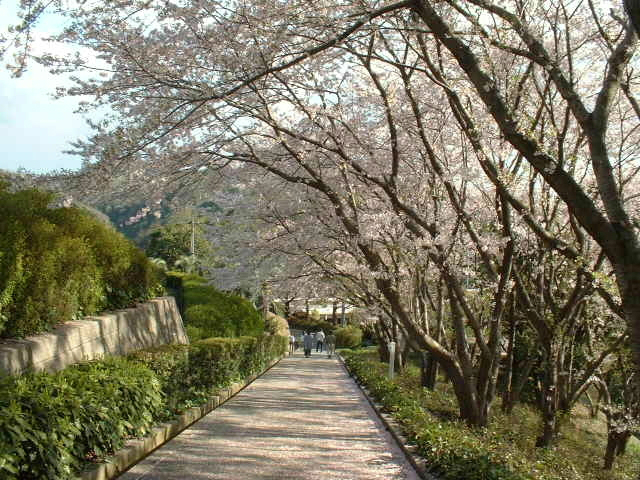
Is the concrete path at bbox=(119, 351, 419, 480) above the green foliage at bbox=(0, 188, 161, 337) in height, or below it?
below

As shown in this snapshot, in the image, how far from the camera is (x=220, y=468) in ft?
21.5

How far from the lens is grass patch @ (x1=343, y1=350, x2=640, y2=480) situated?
6.33 metres

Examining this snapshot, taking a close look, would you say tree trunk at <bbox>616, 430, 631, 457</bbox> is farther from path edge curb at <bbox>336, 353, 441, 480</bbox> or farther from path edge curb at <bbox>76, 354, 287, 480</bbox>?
path edge curb at <bbox>76, 354, 287, 480</bbox>

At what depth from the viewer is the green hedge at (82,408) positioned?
4195 mm

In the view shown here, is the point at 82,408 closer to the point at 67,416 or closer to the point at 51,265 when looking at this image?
the point at 67,416

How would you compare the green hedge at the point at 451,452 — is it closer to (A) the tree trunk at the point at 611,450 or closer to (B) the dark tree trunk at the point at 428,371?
(A) the tree trunk at the point at 611,450

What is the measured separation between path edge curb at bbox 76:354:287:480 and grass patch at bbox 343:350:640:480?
2984 mm

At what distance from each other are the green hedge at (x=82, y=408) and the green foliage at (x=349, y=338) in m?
40.6

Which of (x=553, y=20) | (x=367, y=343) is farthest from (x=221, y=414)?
(x=367, y=343)

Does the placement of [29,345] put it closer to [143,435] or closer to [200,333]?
[143,435]

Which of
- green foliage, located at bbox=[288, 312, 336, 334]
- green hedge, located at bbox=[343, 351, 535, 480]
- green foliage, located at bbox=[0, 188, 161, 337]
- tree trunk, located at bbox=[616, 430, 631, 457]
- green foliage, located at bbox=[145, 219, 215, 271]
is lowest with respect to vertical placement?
tree trunk, located at bbox=[616, 430, 631, 457]

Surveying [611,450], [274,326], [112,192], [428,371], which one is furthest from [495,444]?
[274,326]

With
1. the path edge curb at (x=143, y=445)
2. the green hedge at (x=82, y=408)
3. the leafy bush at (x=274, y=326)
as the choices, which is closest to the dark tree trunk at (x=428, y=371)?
the path edge curb at (x=143, y=445)

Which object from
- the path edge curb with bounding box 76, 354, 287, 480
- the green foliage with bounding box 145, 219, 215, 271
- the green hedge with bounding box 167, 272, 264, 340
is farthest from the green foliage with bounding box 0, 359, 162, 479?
the green foliage with bounding box 145, 219, 215, 271
